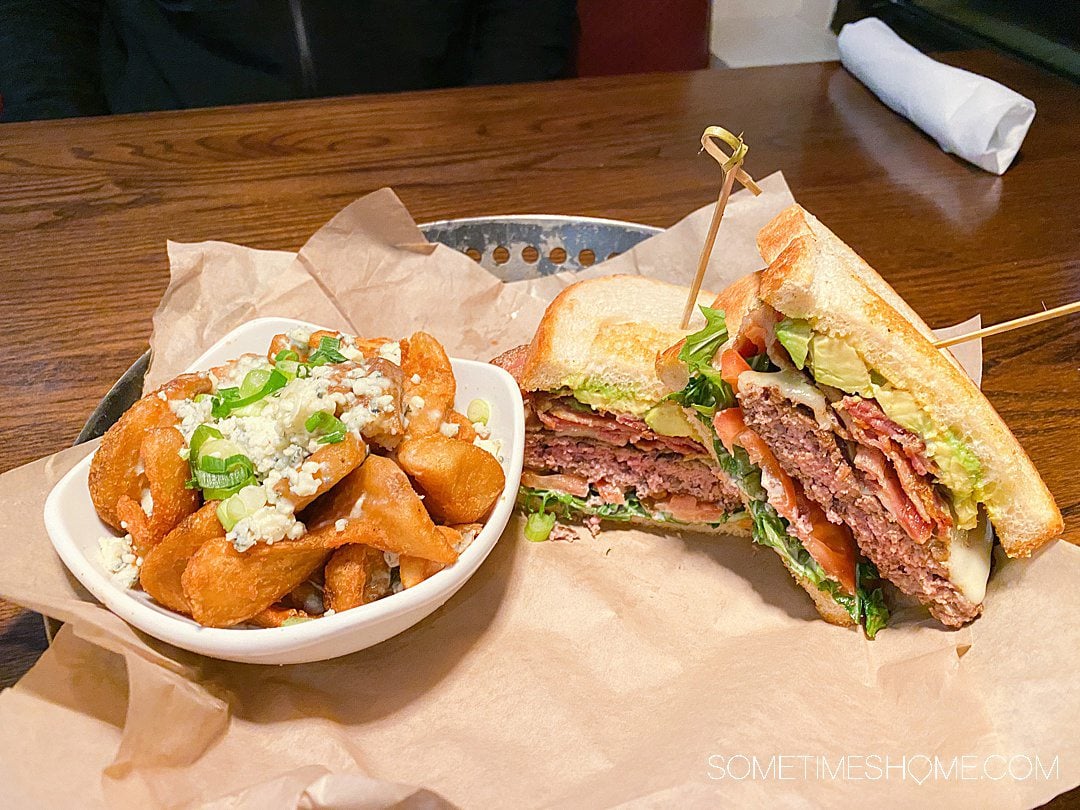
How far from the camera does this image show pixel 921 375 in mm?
1228

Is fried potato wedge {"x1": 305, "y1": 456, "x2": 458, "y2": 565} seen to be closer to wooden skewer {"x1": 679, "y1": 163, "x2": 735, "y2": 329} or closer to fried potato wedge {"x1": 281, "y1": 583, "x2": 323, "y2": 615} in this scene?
fried potato wedge {"x1": 281, "y1": 583, "x2": 323, "y2": 615}

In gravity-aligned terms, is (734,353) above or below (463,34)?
above

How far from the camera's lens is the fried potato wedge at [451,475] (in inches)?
50.8

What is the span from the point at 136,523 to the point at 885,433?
117 cm

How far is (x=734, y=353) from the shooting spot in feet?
4.56

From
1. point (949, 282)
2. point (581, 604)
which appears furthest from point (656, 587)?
point (949, 282)

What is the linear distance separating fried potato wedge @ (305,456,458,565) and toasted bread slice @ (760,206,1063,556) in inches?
25.2

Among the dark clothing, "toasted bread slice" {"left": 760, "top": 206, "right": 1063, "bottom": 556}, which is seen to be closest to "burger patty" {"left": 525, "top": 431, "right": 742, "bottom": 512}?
"toasted bread slice" {"left": 760, "top": 206, "right": 1063, "bottom": 556}

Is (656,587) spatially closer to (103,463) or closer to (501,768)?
(501,768)

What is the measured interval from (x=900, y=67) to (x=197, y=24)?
2.73m

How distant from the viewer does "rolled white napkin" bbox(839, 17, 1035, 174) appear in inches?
109

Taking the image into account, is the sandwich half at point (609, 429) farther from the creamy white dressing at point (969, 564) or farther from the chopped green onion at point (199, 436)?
the chopped green onion at point (199, 436)

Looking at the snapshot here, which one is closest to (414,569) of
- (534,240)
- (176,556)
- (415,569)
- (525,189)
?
(415,569)

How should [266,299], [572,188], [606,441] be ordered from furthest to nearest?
[572,188] → [266,299] → [606,441]
